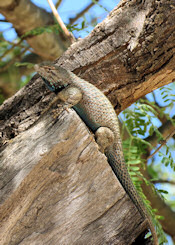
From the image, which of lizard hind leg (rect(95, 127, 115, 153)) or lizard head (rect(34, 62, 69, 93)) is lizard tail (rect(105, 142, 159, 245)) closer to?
lizard hind leg (rect(95, 127, 115, 153))

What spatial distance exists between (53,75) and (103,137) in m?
0.48

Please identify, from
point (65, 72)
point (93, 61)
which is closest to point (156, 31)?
point (93, 61)

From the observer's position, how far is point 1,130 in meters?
1.96

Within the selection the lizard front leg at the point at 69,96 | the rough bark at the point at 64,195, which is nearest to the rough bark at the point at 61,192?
the rough bark at the point at 64,195

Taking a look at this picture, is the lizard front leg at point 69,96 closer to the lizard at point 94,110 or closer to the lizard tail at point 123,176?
the lizard at point 94,110

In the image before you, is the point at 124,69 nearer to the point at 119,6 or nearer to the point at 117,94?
the point at 117,94

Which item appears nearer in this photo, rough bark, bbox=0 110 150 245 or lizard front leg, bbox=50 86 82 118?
rough bark, bbox=0 110 150 245

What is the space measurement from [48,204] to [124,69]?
1.05 meters

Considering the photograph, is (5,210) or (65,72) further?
(65,72)

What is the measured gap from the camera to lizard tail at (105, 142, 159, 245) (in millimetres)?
1774

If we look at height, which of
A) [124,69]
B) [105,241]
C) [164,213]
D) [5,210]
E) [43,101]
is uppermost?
[43,101]

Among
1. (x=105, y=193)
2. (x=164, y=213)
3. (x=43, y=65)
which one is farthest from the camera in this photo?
(x=164, y=213)

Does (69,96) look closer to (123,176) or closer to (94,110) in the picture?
(94,110)

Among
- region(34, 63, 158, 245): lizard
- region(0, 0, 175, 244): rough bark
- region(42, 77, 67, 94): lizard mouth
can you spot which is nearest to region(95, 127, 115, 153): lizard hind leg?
region(34, 63, 158, 245): lizard
